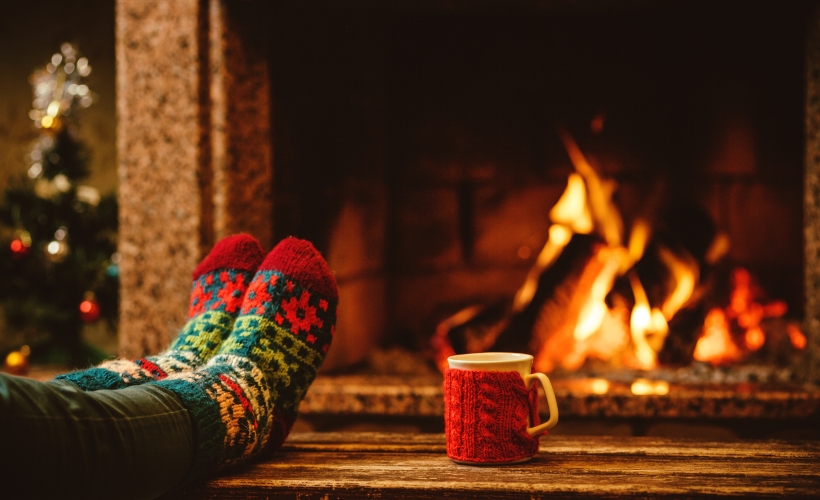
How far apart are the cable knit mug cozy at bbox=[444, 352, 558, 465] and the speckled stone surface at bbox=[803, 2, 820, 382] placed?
29.8 inches

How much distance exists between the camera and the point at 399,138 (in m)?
1.84

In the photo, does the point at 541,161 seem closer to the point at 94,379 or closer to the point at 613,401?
the point at 613,401

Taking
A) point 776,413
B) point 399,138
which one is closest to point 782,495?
point 776,413

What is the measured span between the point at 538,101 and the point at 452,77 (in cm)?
21

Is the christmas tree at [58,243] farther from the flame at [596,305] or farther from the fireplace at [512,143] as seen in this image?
the flame at [596,305]

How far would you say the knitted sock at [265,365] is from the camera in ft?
2.42

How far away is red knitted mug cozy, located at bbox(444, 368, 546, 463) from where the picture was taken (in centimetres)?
75

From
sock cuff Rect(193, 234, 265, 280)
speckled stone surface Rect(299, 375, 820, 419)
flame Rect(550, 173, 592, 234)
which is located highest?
flame Rect(550, 173, 592, 234)

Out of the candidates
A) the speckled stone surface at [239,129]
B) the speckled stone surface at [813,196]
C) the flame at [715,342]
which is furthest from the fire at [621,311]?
the speckled stone surface at [239,129]

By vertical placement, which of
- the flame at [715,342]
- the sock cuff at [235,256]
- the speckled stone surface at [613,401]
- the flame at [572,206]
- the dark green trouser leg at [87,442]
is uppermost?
the flame at [572,206]

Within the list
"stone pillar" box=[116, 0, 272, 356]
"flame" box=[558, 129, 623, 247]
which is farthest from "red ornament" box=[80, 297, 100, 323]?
"flame" box=[558, 129, 623, 247]

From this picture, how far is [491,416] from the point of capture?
0.75 meters

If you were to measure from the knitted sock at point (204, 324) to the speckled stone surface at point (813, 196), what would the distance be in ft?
2.97

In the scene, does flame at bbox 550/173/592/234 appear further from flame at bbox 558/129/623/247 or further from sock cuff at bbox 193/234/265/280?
→ sock cuff at bbox 193/234/265/280
